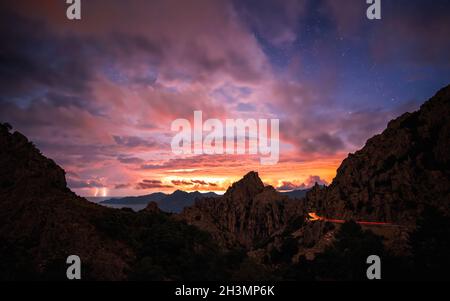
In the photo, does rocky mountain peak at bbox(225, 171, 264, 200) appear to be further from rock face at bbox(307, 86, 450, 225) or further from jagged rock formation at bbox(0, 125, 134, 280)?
jagged rock formation at bbox(0, 125, 134, 280)

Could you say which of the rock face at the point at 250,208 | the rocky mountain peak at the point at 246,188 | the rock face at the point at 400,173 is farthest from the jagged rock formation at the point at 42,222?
the rocky mountain peak at the point at 246,188

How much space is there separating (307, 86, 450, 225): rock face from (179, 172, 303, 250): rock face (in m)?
57.6

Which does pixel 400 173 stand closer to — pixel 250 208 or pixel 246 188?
pixel 250 208

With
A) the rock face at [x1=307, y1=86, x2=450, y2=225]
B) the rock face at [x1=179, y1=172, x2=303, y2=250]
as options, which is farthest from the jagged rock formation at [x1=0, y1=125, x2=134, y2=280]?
the rock face at [x1=179, y1=172, x2=303, y2=250]

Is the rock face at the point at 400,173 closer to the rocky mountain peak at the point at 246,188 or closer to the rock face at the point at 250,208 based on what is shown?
the rock face at the point at 250,208

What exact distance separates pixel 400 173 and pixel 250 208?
10243cm

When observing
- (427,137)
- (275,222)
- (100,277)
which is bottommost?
(275,222)

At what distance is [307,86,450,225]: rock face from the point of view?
8300 cm

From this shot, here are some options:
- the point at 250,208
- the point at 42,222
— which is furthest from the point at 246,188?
the point at 42,222

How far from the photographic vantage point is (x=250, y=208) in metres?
183
